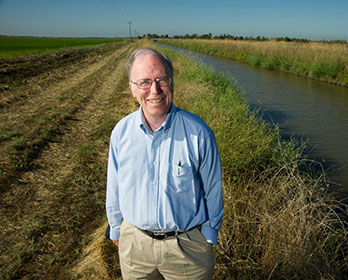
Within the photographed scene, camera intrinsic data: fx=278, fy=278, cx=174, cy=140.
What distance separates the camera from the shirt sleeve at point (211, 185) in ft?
5.04

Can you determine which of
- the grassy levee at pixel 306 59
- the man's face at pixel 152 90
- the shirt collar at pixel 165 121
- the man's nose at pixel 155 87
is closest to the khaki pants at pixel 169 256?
the shirt collar at pixel 165 121

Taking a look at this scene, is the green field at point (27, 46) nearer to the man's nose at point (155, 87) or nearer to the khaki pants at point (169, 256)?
the man's nose at point (155, 87)

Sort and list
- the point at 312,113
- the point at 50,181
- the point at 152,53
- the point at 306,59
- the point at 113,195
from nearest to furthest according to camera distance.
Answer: the point at 152,53
the point at 113,195
the point at 50,181
the point at 312,113
the point at 306,59

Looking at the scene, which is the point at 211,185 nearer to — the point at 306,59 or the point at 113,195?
the point at 113,195

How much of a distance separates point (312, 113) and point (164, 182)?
919cm

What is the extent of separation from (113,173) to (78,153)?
153 inches

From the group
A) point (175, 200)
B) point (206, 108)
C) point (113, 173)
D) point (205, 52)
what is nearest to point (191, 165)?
point (175, 200)

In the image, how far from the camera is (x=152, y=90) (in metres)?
1.53

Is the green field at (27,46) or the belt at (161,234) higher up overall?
the green field at (27,46)

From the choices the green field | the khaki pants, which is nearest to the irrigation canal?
the khaki pants

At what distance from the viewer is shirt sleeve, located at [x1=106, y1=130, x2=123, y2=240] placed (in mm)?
1693

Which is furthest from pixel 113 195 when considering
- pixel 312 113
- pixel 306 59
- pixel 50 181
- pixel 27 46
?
pixel 27 46

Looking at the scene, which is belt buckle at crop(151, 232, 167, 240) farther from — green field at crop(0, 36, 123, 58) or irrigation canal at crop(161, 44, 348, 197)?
green field at crop(0, 36, 123, 58)

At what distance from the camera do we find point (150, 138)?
1.56 meters
